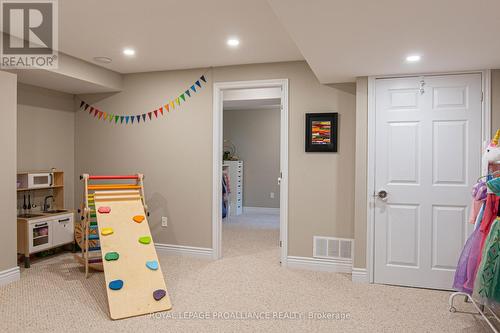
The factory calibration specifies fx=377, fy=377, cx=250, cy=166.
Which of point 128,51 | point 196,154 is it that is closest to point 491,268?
point 196,154

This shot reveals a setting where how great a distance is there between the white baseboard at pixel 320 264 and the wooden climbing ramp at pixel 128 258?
159cm

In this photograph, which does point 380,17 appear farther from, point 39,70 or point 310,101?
point 39,70

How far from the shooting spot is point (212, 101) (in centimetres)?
452

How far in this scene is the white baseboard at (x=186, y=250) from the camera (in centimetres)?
460

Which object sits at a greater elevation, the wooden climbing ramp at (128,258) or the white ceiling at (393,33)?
the white ceiling at (393,33)

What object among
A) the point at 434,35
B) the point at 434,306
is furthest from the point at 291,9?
the point at 434,306

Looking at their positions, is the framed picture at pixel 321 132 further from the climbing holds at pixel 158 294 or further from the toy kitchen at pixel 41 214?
the toy kitchen at pixel 41 214

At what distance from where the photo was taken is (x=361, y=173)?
3.80 m

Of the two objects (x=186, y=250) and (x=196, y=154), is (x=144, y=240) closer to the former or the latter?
(x=186, y=250)

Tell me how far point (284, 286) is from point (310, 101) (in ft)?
6.47

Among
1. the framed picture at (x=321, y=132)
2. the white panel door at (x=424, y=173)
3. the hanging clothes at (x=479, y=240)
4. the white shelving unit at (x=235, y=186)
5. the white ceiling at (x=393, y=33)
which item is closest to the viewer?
the white ceiling at (x=393, y=33)

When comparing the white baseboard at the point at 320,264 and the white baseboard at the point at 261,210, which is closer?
the white baseboard at the point at 320,264

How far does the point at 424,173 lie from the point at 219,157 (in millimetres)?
2253

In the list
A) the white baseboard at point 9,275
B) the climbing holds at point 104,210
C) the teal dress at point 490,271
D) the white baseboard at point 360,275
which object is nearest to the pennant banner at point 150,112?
the climbing holds at point 104,210
